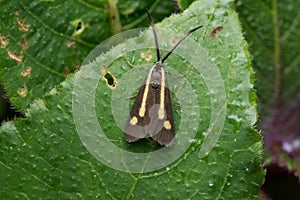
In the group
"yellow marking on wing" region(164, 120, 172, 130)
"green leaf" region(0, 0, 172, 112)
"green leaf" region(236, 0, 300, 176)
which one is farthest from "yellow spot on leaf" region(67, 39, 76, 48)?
"green leaf" region(236, 0, 300, 176)

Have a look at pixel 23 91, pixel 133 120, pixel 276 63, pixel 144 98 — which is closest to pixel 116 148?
pixel 133 120

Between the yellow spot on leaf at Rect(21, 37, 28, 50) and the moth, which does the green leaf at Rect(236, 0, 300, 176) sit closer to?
the moth

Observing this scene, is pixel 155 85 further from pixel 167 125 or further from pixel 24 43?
pixel 24 43

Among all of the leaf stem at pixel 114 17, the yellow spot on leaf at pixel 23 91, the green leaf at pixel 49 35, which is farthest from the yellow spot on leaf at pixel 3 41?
the leaf stem at pixel 114 17

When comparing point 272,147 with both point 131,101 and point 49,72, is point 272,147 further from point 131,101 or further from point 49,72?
point 49,72

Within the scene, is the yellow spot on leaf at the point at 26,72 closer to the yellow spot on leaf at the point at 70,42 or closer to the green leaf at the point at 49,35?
the green leaf at the point at 49,35

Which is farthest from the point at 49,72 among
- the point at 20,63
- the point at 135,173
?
the point at 135,173
